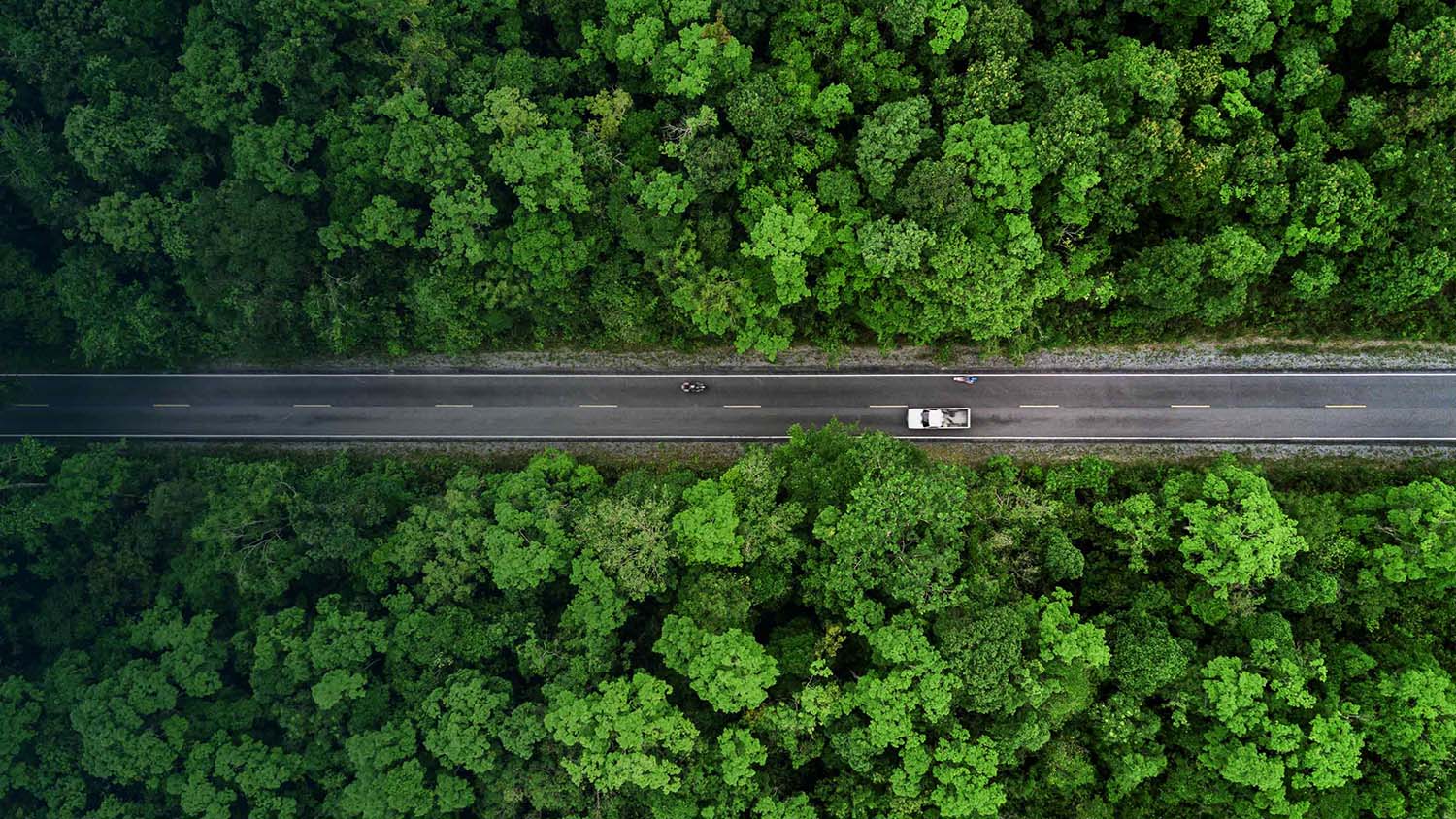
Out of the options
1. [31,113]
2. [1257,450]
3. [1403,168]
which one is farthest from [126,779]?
[1403,168]

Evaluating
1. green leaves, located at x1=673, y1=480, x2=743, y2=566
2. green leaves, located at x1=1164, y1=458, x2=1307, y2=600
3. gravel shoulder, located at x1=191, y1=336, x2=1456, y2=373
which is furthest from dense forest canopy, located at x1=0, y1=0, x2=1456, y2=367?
green leaves, located at x1=673, y1=480, x2=743, y2=566

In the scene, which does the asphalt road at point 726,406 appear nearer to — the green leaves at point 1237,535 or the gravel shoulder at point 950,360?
the gravel shoulder at point 950,360

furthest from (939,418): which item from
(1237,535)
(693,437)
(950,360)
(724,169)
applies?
(724,169)

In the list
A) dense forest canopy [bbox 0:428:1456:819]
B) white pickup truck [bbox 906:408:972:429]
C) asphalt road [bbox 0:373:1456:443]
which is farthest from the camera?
white pickup truck [bbox 906:408:972:429]

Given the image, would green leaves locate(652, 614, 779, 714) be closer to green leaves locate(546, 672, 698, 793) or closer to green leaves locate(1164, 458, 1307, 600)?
green leaves locate(546, 672, 698, 793)

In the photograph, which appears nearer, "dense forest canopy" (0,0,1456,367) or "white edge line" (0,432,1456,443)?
"dense forest canopy" (0,0,1456,367)

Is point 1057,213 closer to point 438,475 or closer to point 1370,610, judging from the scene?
point 1370,610

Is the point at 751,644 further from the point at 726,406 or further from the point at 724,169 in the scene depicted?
the point at 724,169
